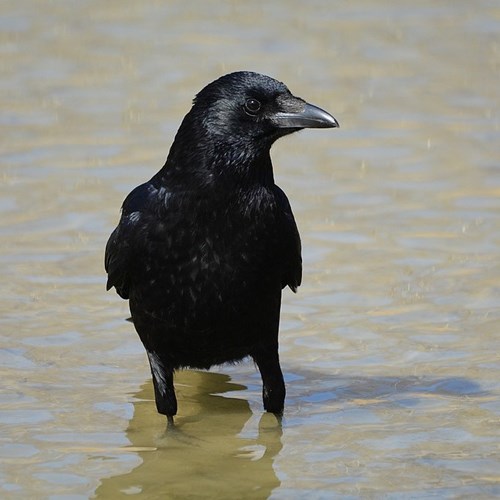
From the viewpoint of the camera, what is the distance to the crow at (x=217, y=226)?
6.70 meters

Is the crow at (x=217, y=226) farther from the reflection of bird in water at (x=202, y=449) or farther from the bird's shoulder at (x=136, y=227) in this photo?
the reflection of bird in water at (x=202, y=449)

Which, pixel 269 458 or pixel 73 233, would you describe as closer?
pixel 269 458

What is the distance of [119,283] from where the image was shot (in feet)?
23.4

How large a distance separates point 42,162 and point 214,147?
4.54 metres

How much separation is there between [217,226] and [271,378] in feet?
2.85

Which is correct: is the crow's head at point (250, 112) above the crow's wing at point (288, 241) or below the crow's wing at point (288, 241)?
above

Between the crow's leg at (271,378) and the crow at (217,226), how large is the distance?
14 cm

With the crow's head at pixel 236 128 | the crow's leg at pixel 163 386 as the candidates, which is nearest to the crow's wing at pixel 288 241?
the crow's head at pixel 236 128

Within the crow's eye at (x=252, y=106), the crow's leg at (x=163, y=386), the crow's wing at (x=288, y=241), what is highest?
the crow's eye at (x=252, y=106)

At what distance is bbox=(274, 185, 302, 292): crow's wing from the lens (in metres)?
6.90

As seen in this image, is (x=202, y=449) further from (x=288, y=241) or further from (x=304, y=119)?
(x=304, y=119)

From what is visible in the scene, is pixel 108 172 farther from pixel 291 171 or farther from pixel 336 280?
pixel 336 280

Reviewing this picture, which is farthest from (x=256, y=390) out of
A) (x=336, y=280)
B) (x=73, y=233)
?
(x=73, y=233)

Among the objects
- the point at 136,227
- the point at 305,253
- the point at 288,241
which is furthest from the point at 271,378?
the point at 305,253
